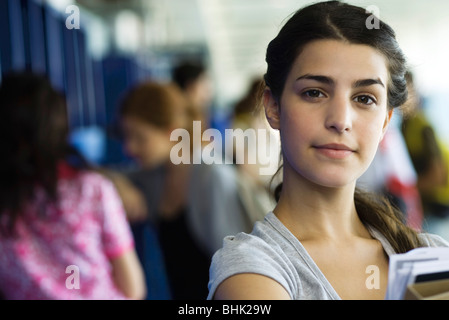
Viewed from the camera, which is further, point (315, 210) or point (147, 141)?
point (147, 141)

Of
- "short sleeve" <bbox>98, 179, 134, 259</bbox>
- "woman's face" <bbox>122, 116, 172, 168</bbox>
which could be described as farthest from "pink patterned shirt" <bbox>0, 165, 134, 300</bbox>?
"woman's face" <bbox>122, 116, 172, 168</bbox>

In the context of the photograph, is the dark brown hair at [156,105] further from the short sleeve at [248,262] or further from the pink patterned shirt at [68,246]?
the short sleeve at [248,262]

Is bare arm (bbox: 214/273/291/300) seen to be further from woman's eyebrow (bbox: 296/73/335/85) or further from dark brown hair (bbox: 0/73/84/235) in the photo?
dark brown hair (bbox: 0/73/84/235)

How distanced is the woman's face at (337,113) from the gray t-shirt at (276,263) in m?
0.08

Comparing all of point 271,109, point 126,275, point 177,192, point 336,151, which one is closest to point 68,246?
point 126,275

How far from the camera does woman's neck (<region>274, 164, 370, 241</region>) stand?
657 mm

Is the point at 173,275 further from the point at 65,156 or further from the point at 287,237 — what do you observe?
the point at 287,237

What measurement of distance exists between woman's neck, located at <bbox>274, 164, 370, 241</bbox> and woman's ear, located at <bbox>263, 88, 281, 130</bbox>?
0.07 meters

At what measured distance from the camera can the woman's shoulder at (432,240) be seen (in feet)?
2.31

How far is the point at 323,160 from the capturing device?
1.98 ft

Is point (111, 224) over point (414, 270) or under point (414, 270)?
under

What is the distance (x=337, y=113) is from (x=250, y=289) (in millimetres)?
209
